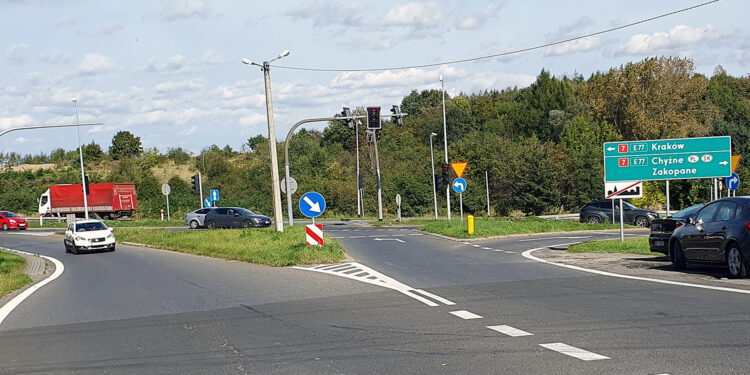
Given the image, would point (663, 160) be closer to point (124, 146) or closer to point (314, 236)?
point (314, 236)

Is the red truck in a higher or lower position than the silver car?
higher

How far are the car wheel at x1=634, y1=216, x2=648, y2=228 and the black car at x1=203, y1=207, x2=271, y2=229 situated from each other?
71.3ft

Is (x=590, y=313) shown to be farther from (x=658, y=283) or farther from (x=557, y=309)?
(x=658, y=283)

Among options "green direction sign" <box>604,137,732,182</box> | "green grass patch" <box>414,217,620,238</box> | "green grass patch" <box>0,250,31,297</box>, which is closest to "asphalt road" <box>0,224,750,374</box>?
"green grass patch" <box>0,250,31,297</box>

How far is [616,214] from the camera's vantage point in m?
41.3

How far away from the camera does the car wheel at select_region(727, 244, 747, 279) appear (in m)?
13.5

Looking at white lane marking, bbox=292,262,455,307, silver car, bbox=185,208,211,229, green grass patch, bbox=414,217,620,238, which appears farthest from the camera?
silver car, bbox=185,208,211,229

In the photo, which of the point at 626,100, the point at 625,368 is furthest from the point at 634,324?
the point at 626,100

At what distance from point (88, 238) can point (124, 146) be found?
91.3 m

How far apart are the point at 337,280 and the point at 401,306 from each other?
467cm

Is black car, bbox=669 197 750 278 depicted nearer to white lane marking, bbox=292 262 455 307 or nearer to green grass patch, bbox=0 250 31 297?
white lane marking, bbox=292 262 455 307

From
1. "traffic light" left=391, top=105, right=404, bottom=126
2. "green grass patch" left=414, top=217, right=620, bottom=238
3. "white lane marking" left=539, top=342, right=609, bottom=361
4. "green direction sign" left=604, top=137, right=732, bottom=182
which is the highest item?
"traffic light" left=391, top=105, right=404, bottom=126

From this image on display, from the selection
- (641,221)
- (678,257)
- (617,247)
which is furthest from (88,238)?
(641,221)

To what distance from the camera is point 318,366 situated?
289 inches
